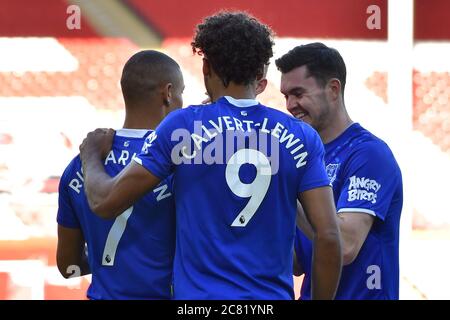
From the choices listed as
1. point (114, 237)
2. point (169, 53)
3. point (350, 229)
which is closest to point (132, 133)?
point (114, 237)

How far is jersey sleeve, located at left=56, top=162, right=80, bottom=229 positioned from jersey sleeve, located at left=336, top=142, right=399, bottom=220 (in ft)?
2.50

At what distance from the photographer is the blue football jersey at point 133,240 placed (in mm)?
2348

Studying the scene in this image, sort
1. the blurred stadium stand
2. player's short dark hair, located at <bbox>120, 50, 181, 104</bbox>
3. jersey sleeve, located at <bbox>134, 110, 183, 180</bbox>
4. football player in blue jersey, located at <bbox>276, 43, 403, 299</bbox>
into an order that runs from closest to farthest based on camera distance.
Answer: jersey sleeve, located at <bbox>134, 110, 183, 180</bbox>, player's short dark hair, located at <bbox>120, 50, 181, 104</bbox>, football player in blue jersey, located at <bbox>276, 43, 403, 299</bbox>, the blurred stadium stand

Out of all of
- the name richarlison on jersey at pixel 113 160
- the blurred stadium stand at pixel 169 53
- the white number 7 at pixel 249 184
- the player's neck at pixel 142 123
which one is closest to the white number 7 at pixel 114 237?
the name richarlison on jersey at pixel 113 160

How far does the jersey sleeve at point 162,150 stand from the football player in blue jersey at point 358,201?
0.50m

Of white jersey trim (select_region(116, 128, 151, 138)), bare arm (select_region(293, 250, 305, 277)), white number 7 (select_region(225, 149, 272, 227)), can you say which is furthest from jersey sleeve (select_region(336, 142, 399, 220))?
white jersey trim (select_region(116, 128, 151, 138))

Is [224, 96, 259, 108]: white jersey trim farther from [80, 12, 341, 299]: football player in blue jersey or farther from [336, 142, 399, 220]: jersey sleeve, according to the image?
[336, 142, 399, 220]: jersey sleeve

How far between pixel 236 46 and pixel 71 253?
0.81m

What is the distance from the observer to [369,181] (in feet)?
8.51

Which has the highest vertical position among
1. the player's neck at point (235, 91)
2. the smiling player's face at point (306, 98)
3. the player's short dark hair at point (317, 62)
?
the player's short dark hair at point (317, 62)

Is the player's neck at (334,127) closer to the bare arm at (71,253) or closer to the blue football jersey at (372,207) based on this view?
the blue football jersey at (372,207)

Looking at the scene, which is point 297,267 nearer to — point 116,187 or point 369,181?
point 369,181

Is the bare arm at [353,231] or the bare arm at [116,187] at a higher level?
the bare arm at [116,187]

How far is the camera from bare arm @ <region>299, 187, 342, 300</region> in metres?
2.15
